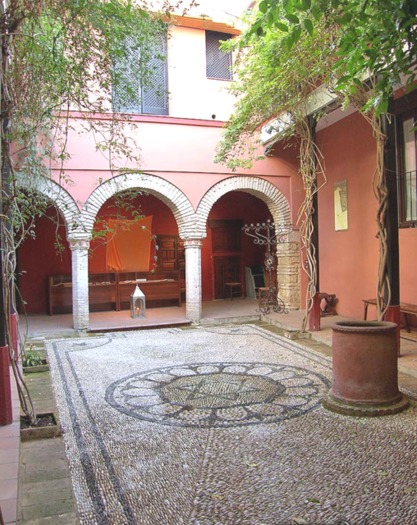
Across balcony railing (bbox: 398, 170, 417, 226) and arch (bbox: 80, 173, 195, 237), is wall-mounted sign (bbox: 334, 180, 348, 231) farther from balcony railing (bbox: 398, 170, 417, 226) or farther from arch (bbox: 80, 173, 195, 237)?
arch (bbox: 80, 173, 195, 237)

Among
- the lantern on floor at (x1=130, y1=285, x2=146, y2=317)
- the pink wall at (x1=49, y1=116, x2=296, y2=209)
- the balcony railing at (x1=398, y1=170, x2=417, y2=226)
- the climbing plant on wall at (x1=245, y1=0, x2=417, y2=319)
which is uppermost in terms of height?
the pink wall at (x1=49, y1=116, x2=296, y2=209)

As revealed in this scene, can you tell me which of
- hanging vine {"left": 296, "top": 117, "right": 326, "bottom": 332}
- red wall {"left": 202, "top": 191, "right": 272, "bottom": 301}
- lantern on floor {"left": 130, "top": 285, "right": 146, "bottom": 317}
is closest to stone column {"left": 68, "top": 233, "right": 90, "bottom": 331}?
lantern on floor {"left": 130, "top": 285, "right": 146, "bottom": 317}

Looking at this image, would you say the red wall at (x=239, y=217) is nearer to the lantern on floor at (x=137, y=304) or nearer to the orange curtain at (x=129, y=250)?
the orange curtain at (x=129, y=250)

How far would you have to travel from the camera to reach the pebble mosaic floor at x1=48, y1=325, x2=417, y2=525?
2.34 metres

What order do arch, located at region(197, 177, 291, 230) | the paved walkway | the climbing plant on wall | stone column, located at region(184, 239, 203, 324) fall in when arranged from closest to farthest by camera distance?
the paved walkway, the climbing plant on wall, stone column, located at region(184, 239, 203, 324), arch, located at region(197, 177, 291, 230)

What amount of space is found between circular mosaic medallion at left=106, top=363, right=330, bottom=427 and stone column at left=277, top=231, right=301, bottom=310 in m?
3.94

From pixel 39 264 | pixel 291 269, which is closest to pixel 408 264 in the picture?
pixel 291 269

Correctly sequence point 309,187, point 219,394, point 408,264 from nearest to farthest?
point 219,394
point 408,264
point 309,187

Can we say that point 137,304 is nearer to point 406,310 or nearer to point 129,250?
point 129,250

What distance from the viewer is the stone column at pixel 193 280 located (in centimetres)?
845

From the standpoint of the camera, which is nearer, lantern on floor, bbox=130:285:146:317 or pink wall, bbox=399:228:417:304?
pink wall, bbox=399:228:417:304

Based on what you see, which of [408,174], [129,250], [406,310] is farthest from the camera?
[129,250]

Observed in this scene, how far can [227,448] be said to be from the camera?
3.06 metres

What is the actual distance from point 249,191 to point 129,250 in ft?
9.64
